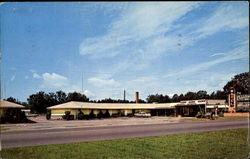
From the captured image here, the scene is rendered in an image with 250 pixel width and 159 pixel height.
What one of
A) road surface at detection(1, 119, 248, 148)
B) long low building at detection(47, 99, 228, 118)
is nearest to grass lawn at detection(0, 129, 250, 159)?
road surface at detection(1, 119, 248, 148)

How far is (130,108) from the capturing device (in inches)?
2445

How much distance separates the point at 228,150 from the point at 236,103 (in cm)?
4994

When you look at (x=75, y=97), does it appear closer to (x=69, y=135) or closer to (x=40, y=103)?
(x=40, y=103)

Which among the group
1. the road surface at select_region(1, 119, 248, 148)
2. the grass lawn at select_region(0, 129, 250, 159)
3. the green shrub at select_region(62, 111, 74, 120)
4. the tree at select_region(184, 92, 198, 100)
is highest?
the tree at select_region(184, 92, 198, 100)

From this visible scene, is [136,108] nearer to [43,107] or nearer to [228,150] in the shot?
[43,107]

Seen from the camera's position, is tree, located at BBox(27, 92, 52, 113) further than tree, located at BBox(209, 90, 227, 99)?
No

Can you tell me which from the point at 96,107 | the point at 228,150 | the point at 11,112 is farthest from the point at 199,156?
the point at 96,107

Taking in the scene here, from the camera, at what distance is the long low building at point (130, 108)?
149 feet

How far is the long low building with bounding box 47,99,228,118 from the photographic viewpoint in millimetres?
45547

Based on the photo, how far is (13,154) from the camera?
969 centimetres

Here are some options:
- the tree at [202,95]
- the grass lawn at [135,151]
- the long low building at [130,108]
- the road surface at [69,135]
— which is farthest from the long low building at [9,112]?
the tree at [202,95]

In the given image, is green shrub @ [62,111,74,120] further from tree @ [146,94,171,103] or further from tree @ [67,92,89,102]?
tree @ [146,94,171,103]

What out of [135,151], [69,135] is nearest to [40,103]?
[69,135]

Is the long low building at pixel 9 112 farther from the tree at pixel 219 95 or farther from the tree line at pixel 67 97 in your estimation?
the tree at pixel 219 95
